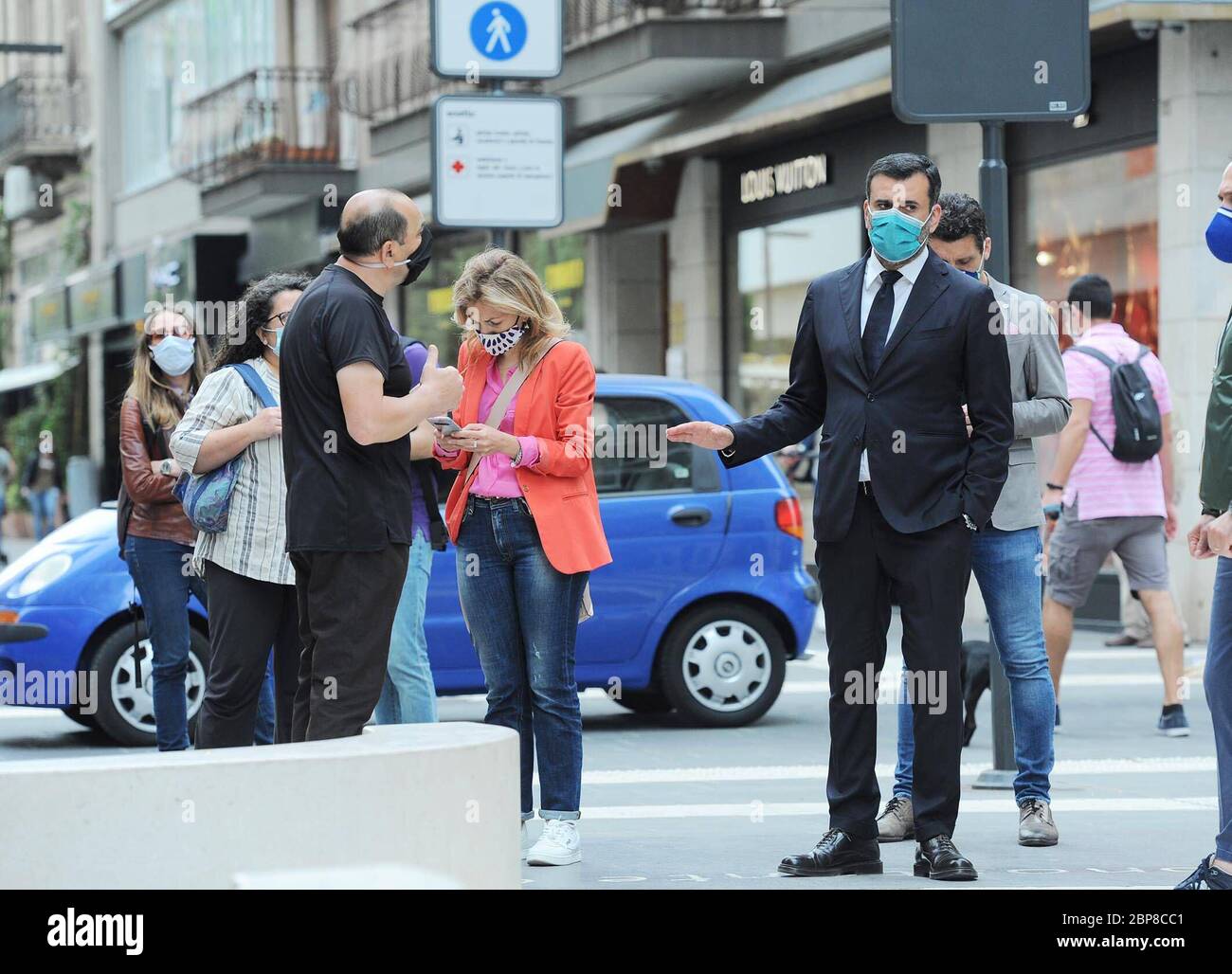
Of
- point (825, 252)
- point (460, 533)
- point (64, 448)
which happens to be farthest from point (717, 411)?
point (64, 448)

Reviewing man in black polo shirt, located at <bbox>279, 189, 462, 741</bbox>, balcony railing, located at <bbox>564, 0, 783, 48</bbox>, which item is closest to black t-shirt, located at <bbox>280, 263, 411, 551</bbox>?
man in black polo shirt, located at <bbox>279, 189, 462, 741</bbox>

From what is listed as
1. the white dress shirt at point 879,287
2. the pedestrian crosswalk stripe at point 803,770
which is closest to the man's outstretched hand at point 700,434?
the white dress shirt at point 879,287

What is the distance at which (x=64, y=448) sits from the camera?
1369 inches

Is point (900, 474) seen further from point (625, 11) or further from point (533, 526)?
point (625, 11)

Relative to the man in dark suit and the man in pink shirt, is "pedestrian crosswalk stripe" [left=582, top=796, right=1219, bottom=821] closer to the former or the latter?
the man in dark suit

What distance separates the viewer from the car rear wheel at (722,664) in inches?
389

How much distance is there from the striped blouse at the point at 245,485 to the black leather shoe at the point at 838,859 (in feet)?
5.76

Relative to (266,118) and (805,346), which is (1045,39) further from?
(266,118)

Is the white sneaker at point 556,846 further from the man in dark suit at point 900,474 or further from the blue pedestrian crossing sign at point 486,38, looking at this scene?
the blue pedestrian crossing sign at point 486,38

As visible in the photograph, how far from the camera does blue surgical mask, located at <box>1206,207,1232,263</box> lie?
525 cm

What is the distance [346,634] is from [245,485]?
1.29 m
